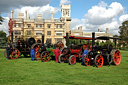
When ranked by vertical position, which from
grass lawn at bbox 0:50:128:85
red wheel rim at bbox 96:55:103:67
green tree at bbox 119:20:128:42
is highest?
green tree at bbox 119:20:128:42

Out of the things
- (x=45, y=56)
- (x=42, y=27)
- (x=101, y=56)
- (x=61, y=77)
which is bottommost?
(x=61, y=77)

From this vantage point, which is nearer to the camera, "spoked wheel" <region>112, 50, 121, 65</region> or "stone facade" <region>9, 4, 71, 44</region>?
"spoked wheel" <region>112, 50, 121, 65</region>

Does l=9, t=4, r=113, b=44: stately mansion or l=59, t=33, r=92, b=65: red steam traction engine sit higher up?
l=9, t=4, r=113, b=44: stately mansion

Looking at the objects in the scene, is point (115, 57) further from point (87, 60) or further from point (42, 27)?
point (42, 27)

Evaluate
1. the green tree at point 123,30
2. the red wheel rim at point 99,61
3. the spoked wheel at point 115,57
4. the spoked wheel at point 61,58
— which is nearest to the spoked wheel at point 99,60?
the red wheel rim at point 99,61

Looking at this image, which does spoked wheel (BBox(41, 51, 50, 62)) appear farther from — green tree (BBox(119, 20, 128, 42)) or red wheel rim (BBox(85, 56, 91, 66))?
green tree (BBox(119, 20, 128, 42))

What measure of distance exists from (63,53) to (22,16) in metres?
44.0

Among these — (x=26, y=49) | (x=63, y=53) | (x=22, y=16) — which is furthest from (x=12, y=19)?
(x=63, y=53)

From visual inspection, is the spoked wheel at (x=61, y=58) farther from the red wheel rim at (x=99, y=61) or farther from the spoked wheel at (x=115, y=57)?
the spoked wheel at (x=115, y=57)

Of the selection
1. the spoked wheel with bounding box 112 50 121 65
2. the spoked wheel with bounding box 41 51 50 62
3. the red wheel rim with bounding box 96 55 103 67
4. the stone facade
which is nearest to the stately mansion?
the stone facade

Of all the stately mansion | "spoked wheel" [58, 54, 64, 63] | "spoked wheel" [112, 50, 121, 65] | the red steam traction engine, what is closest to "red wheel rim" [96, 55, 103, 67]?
"spoked wheel" [112, 50, 121, 65]

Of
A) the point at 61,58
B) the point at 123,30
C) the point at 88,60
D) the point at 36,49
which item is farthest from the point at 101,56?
the point at 123,30

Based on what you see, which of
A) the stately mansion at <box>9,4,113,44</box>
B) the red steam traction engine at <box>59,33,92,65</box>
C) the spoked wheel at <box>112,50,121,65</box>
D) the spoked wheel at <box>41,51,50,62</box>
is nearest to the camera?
the spoked wheel at <box>112,50,121,65</box>

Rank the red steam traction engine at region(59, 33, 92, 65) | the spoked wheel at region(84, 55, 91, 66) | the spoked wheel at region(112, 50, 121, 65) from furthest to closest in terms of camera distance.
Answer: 1. the red steam traction engine at region(59, 33, 92, 65)
2. the spoked wheel at region(112, 50, 121, 65)
3. the spoked wheel at region(84, 55, 91, 66)
